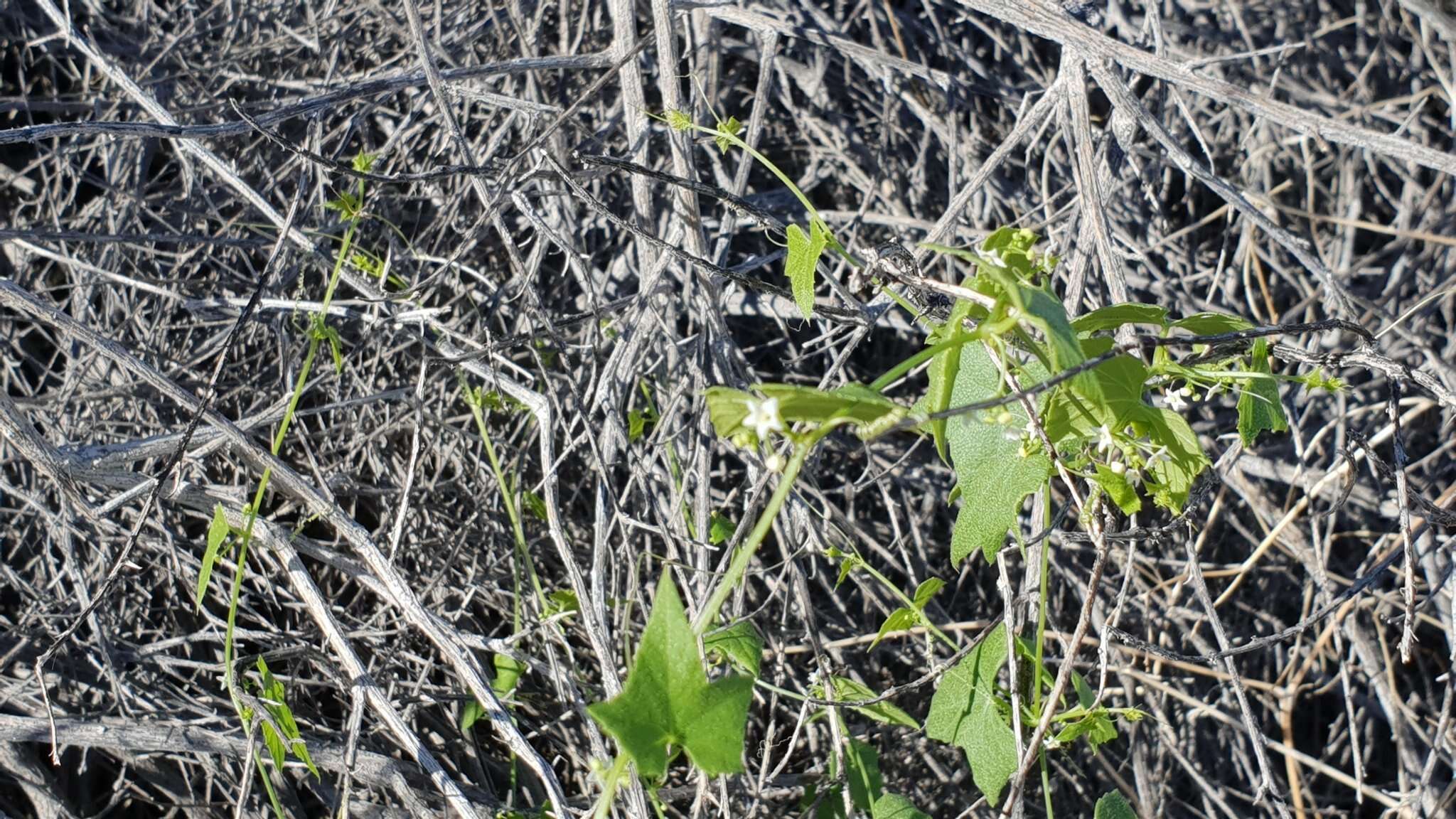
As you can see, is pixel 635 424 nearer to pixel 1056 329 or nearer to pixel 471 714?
pixel 471 714

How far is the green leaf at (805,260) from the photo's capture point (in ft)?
2.78

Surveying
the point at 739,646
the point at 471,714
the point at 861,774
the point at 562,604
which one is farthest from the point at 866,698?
the point at 471,714

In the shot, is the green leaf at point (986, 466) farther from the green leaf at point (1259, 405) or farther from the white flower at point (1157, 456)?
the green leaf at point (1259, 405)

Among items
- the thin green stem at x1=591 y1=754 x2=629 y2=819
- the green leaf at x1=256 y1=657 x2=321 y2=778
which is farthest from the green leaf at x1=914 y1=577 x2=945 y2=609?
the green leaf at x1=256 y1=657 x2=321 y2=778

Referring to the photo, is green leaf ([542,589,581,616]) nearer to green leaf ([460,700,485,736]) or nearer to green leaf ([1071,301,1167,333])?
green leaf ([460,700,485,736])

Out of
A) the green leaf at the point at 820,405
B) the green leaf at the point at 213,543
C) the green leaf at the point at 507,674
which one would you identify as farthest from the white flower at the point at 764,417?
the green leaf at the point at 507,674

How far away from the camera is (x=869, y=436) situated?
592 mm

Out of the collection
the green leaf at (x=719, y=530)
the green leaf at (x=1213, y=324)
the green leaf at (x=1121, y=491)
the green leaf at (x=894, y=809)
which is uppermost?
the green leaf at (x=1213, y=324)

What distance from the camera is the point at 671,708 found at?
647 millimetres

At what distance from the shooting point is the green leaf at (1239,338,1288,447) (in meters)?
0.83

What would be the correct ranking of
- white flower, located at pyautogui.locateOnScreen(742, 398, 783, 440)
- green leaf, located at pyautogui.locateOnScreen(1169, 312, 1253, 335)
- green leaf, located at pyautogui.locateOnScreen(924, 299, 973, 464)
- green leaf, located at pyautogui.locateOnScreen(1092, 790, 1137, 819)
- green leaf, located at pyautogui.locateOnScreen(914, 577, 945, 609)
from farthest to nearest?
1. green leaf, located at pyautogui.locateOnScreen(914, 577, 945, 609)
2. green leaf, located at pyautogui.locateOnScreen(1092, 790, 1137, 819)
3. green leaf, located at pyautogui.locateOnScreen(1169, 312, 1253, 335)
4. green leaf, located at pyautogui.locateOnScreen(924, 299, 973, 464)
5. white flower, located at pyautogui.locateOnScreen(742, 398, 783, 440)

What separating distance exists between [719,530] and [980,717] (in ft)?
1.25

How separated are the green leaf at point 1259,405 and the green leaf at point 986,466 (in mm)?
184

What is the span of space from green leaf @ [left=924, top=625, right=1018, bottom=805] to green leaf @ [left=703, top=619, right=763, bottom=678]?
194 millimetres
